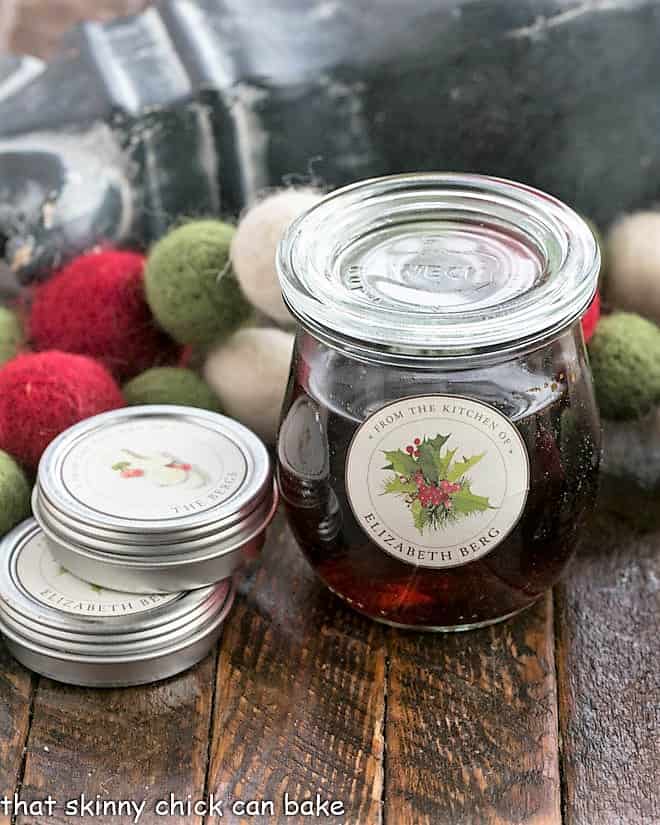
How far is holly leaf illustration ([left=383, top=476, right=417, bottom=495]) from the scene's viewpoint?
0.73 metres

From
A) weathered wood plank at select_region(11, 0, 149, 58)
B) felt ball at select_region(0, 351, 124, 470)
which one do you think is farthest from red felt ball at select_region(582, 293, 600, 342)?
weathered wood plank at select_region(11, 0, 149, 58)

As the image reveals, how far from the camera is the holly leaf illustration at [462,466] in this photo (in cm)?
72

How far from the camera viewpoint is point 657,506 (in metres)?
0.93

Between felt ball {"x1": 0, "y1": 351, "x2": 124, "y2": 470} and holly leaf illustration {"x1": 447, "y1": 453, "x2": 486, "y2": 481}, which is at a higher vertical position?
felt ball {"x1": 0, "y1": 351, "x2": 124, "y2": 470}

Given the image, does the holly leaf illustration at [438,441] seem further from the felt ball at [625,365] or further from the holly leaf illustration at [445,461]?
the felt ball at [625,365]

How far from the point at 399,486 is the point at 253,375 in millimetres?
238

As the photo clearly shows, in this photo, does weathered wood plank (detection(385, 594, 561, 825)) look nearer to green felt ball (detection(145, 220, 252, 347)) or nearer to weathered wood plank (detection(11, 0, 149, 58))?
green felt ball (detection(145, 220, 252, 347))

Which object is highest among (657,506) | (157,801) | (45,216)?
(45,216)

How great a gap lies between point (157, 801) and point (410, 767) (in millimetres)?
145

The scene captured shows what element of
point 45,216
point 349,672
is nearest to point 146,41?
point 45,216

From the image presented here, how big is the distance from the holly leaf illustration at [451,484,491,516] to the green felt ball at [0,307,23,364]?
411 millimetres

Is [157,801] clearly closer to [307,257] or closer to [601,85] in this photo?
[307,257]

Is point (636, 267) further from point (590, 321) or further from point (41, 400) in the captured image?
point (41, 400)

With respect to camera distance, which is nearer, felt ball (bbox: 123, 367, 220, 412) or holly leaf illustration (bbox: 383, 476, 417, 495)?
holly leaf illustration (bbox: 383, 476, 417, 495)
